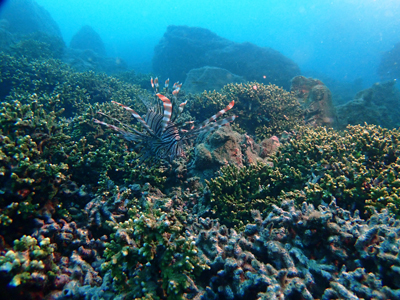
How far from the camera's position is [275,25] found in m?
79.1

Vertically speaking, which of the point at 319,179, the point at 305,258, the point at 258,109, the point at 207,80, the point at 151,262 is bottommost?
the point at 151,262

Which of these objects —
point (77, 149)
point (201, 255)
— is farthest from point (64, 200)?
point (201, 255)

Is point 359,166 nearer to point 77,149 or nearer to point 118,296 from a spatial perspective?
point 118,296

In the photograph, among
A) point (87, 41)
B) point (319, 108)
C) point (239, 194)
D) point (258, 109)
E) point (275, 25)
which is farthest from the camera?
point (275, 25)

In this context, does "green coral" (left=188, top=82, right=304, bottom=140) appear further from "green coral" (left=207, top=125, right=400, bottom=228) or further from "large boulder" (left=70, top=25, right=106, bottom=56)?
"large boulder" (left=70, top=25, right=106, bottom=56)

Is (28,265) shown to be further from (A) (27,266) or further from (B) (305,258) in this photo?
(B) (305,258)

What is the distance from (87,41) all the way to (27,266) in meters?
34.0

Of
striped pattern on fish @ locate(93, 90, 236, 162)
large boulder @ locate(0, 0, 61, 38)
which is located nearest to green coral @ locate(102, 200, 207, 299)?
striped pattern on fish @ locate(93, 90, 236, 162)

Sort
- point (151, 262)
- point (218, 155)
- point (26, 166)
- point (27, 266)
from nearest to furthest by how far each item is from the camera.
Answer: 1. point (27, 266)
2. point (151, 262)
3. point (26, 166)
4. point (218, 155)

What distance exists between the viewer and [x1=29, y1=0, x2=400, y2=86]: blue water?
54312 millimetres

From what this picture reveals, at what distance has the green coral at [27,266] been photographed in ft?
4.52

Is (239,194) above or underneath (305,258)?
above

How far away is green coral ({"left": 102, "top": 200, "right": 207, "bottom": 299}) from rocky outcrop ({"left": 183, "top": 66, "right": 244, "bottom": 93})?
9.06 metres

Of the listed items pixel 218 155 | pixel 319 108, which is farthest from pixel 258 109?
pixel 218 155
